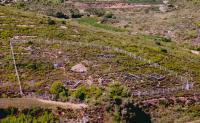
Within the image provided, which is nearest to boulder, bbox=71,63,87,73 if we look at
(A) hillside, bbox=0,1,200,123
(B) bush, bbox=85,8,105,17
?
(A) hillside, bbox=0,1,200,123

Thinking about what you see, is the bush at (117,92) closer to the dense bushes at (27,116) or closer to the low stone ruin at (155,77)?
the dense bushes at (27,116)

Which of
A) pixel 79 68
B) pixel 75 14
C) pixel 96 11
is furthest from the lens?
pixel 96 11

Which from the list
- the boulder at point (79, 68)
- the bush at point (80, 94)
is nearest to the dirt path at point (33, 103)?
the bush at point (80, 94)

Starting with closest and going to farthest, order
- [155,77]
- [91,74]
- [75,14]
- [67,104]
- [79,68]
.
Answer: [67,104], [91,74], [155,77], [79,68], [75,14]

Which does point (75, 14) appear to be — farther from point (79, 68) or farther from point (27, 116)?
point (27, 116)

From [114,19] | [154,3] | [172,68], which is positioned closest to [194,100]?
[172,68]

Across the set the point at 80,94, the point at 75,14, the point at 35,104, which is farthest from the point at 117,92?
the point at 75,14
